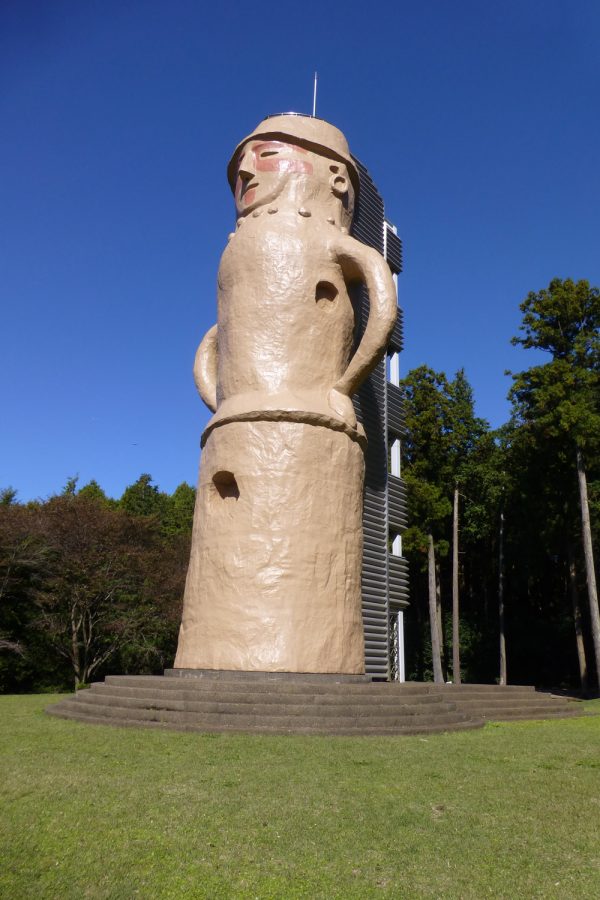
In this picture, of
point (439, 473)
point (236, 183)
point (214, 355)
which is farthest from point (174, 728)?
point (439, 473)

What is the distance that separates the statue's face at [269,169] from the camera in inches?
454

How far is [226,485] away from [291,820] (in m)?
6.66

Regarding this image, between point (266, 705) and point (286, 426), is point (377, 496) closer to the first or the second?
point (286, 426)

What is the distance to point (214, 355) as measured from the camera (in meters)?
12.6

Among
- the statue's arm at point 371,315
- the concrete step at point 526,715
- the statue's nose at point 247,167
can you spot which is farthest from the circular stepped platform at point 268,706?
the statue's nose at point 247,167

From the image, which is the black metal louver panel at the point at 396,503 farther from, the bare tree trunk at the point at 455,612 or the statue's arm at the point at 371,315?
the statue's arm at the point at 371,315

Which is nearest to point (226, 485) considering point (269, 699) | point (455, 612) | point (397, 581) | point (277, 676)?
point (277, 676)

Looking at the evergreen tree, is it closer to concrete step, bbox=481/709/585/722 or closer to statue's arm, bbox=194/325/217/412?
concrete step, bbox=481/709/585/722

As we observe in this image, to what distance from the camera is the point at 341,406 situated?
10.3 m

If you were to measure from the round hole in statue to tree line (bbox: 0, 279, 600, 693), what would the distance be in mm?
9912

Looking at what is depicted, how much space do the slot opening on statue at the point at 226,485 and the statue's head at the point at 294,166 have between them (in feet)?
15.4

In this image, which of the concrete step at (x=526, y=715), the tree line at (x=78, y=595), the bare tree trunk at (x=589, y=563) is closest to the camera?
the concrete step at (x=526, y=715)

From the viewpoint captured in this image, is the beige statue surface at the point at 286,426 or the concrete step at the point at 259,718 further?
the beige statue surface at the point at 286,426

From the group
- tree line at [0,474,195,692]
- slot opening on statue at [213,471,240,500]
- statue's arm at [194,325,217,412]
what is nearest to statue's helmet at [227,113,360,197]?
statue's arm at [194,325,217,412]
